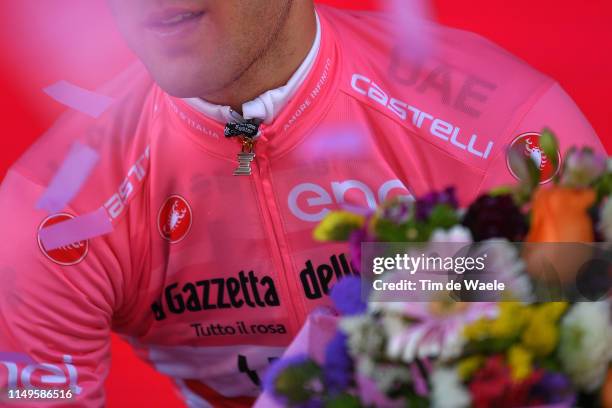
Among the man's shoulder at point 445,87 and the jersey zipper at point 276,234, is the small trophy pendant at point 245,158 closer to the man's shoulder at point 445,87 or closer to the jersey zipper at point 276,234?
the jersey zipper at point 276,234

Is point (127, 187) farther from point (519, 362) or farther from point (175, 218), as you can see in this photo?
point (519, 362)

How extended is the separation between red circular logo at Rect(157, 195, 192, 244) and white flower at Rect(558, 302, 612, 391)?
0.62m

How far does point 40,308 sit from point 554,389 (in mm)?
706

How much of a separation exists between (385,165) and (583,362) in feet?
1.79

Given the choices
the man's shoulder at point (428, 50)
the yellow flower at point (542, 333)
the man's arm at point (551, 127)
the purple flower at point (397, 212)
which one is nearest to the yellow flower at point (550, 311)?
the yellow flower at point (542, 333)

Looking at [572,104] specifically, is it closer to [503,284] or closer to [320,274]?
[320,274]

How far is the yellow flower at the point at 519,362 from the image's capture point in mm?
576

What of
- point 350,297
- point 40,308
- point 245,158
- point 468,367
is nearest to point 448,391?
point 468,367

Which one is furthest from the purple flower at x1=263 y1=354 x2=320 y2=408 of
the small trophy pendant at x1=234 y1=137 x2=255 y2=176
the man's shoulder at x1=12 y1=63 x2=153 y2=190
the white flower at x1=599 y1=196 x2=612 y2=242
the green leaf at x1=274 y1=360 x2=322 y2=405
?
the man's shoulder at x1=12 y1=63 x2=153 y2=190

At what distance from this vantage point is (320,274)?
3.67ft

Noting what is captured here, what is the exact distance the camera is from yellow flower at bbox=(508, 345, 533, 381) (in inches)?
22.7

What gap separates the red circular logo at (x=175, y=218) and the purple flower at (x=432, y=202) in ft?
1.71

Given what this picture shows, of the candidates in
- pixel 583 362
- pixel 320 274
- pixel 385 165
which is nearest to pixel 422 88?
pixel 385 165

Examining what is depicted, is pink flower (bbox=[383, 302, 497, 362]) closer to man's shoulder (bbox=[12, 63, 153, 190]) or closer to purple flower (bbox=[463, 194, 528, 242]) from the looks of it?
purple flower (bbox=[463, 194, 528, 242])
